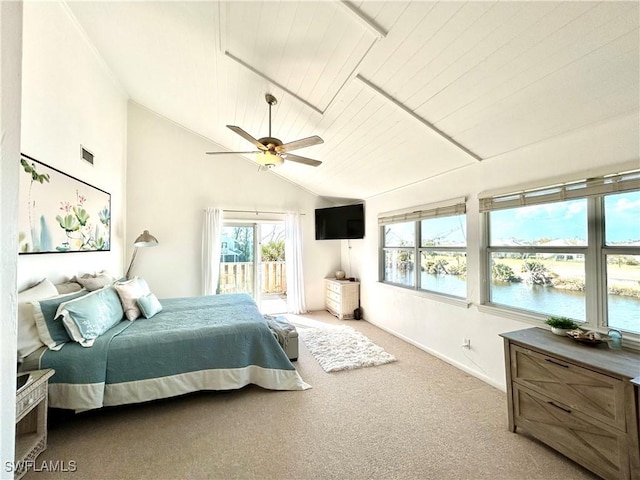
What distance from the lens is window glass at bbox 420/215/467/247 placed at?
10.2ft

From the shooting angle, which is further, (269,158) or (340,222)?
(340,222)

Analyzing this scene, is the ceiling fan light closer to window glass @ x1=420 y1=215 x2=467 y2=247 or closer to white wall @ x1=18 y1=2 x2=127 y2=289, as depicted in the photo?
white wall @ x1=18 y1=2 x2=127 y2=289

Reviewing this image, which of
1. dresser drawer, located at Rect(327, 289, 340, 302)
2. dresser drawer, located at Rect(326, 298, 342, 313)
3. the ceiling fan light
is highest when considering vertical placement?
the ceiling fan light

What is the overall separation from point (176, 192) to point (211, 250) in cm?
116

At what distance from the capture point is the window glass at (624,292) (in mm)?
1814

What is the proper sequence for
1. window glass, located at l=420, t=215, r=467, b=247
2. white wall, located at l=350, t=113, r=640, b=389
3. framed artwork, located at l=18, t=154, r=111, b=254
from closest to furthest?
1. white wall, located at l=350, t=113, r=640, b=389
2. framed artwork, located at l=18, t=154, r=111, b=254
3. window glass, located at l=420, t=215, r=467, b=247

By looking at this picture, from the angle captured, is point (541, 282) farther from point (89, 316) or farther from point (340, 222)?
point (89, 316)

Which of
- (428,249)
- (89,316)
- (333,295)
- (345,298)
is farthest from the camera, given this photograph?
(333,295)

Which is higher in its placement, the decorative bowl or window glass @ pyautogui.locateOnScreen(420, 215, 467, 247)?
window glass @ pyautogui.locateOnScreen(420, 215, 467, 247)

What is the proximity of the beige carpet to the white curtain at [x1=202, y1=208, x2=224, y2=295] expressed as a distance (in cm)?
236

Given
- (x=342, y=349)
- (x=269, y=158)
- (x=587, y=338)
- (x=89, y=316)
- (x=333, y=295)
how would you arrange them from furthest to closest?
(x=333, y=295), (x=342, y=349), (x=269, y=158), (x=89, y=316), (x=587, y=338)

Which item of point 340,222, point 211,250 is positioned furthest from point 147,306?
point 340,222

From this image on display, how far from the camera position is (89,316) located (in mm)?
2135

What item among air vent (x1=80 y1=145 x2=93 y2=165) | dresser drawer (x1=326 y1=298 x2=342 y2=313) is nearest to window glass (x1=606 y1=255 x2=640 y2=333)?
dresser drawer (x1=326 y1=298 x2=342 y2=313)
